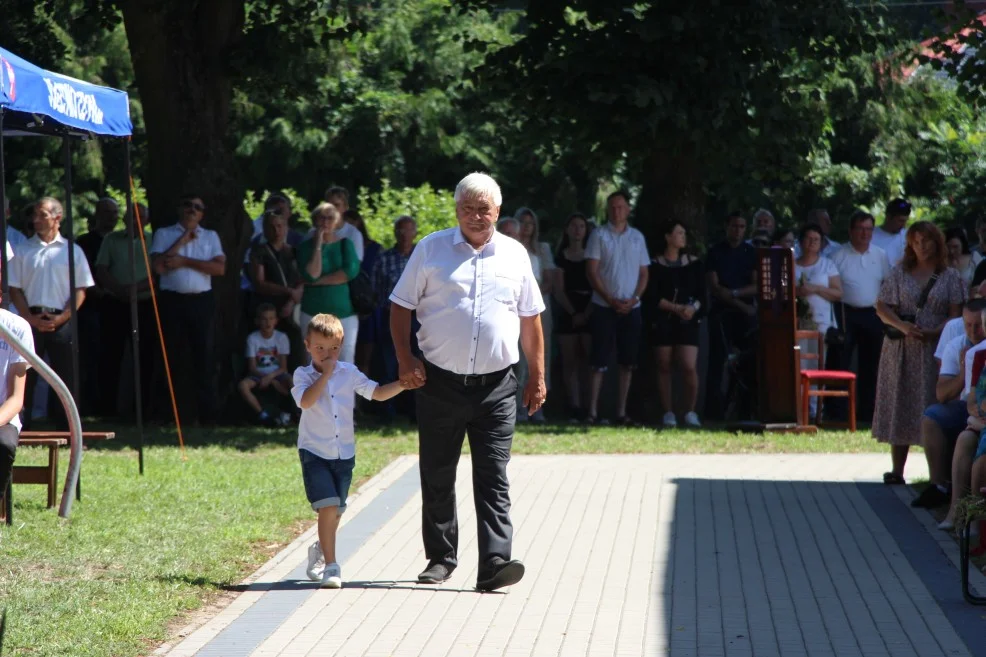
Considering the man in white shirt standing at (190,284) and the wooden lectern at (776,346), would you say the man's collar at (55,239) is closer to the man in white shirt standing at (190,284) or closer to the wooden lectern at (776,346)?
the man in white shirt standing at (190,284)

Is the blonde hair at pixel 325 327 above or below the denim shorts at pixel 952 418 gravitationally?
above

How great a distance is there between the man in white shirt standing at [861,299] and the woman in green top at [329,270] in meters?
5.02

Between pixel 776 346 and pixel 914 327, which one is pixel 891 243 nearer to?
pixel 776 346

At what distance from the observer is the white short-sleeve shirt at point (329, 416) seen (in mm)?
7621

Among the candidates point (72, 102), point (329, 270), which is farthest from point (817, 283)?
point (72, 102)

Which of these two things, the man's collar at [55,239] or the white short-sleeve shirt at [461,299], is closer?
the white short-sleeve shirt at [461,299]

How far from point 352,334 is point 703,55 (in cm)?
463

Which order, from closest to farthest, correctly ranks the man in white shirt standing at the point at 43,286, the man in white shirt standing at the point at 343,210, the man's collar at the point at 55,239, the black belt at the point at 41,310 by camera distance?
1. the man's collar at the point at 55,239
2. the man in white shirt standing at the point at 43,286
3. the black belt at the point at 41,310
4. the man in white shirt standing at the point at 343,210

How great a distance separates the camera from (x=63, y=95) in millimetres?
9227

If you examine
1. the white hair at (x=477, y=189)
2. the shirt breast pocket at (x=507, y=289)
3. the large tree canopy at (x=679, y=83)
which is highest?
the large tree canopy at (x=679, y=83)

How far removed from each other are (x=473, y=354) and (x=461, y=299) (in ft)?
0.90

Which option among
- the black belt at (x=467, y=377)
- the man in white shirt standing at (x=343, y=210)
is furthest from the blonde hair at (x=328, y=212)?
the black belt at (x=467, y=377)

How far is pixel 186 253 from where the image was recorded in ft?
47.8

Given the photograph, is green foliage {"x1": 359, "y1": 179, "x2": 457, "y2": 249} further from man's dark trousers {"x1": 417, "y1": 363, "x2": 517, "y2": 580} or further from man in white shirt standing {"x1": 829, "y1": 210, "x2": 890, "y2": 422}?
man's dark trousers {"x1": 417, "y1": 363, "x2": 517, "y2": 580}
